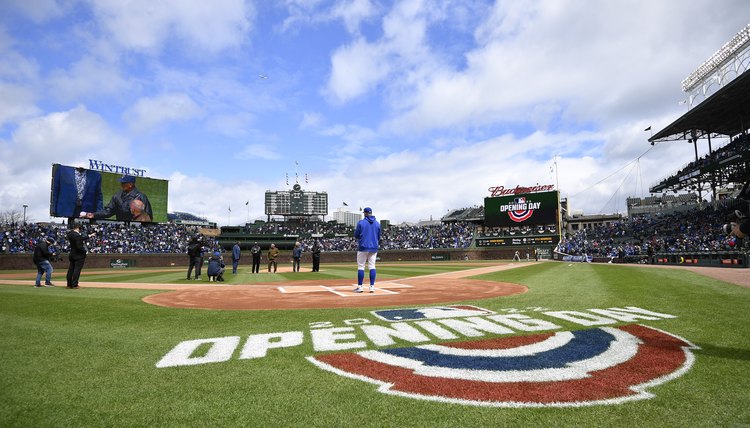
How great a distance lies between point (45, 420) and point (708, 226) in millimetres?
47199

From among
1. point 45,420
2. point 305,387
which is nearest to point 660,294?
point 305,387

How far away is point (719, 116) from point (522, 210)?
24523 mm

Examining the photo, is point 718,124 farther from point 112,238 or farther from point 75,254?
point 112,238

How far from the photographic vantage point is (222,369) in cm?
351

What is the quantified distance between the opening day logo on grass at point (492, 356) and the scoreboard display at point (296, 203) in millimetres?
82959

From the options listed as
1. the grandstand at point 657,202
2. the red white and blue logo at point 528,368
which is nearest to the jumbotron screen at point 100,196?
the red white and blue logo at point 528,368

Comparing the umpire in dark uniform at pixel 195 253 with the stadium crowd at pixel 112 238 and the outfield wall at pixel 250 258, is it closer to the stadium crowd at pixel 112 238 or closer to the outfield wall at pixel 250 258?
the outfield wall at pixel 250 258

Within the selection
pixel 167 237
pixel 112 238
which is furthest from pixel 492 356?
pixel 167 237

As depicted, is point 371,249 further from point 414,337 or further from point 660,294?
point 660,294

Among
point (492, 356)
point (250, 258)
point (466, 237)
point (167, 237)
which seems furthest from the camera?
point (466, 237)

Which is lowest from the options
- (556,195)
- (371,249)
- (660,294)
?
(660,294)

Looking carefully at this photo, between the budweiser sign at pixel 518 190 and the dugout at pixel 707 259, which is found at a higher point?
the budweiser sign at pixel 518 190

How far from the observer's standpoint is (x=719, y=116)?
1468 inches

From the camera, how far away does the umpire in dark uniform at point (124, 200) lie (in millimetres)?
51844
